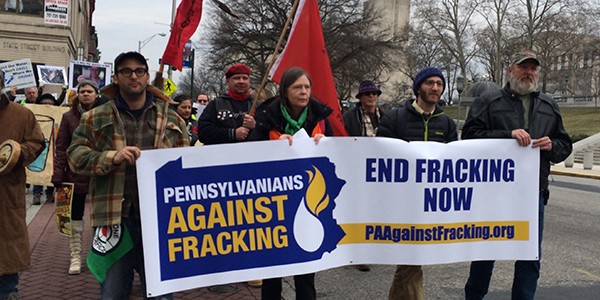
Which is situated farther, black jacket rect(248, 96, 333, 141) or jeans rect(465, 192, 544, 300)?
jeans rect(465, 192, 544, 300)

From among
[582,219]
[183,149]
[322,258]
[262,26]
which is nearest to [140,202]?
[183,149]

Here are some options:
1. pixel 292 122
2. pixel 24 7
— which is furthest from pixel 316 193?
pixel 24 7

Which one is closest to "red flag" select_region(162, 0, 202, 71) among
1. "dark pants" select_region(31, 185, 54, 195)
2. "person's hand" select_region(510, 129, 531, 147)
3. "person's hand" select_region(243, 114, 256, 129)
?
"person's hand" select_region(243, 114, 256, 129)

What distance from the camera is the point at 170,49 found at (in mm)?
4672

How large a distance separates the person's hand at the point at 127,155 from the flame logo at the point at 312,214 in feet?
3.48

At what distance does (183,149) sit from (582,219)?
8.80m

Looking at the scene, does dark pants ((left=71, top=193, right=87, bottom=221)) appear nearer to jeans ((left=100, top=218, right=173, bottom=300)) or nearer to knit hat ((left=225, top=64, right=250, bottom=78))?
knit hat ((left=225, top=64, right=250, bottom=78))

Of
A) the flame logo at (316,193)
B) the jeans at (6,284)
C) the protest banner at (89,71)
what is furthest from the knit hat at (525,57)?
the protest banner at (89,71)

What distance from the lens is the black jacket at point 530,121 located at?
4.19 meters

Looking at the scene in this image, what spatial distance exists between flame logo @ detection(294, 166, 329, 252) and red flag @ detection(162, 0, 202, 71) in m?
1.74

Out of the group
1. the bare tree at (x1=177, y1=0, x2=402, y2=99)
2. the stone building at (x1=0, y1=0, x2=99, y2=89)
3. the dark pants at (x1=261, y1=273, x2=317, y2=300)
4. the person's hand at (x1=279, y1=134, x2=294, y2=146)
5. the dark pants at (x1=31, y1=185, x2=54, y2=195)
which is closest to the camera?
the person's hand at (x1=279, y1=134, x2=294, y2=146)

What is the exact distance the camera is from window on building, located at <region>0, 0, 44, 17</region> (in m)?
31.9

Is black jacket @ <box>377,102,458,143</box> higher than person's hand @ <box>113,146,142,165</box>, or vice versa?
black jacket @ <box>377,102,458,143</box>

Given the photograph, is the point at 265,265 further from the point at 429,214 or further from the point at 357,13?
the point at 357,13
